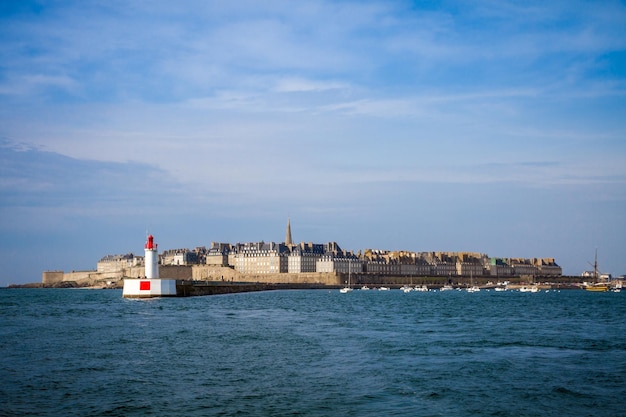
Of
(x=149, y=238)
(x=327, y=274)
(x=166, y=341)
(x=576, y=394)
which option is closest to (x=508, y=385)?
(x=576, y=394)

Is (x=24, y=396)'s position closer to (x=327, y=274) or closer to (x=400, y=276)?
(x=327, y=274)

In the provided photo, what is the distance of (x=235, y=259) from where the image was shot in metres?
187

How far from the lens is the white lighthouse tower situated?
57312 mm

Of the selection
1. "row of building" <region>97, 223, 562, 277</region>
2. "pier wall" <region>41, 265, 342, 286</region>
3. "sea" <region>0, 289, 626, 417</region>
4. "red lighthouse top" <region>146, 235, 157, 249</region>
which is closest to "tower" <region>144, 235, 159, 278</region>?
"red lighthouse top" <region>146, 235, 157, 249</region>

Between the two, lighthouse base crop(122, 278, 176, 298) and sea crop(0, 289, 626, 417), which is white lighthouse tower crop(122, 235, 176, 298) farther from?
sea crop(0, 289, 626, 417)

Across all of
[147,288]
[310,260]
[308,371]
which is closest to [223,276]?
[310,260]

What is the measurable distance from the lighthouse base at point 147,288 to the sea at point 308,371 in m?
22.5

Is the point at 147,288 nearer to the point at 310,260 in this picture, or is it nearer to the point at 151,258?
the point at 151,258

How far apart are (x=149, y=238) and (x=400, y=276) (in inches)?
4873

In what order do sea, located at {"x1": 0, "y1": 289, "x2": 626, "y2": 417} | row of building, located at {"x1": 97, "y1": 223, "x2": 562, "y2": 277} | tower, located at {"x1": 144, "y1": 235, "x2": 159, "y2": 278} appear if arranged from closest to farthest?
sea, located at {"x1": 0, "y1": 289, "x2": 626, "y2": 417} < tower, located at {"x1": 144, "y1": 235, "x2": 159, "y2": 278} < row of building, located at {"x1": 97, "y1": 223, "x2": 562, "y2": 277}

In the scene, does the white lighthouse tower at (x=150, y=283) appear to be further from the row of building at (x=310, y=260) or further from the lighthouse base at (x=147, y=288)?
the row of building at (x=310, y=260)

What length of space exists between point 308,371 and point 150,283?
4017cm

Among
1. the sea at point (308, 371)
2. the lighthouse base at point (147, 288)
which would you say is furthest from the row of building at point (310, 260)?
the sea at point (308, 371)

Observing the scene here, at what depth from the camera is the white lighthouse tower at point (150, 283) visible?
5731cm
